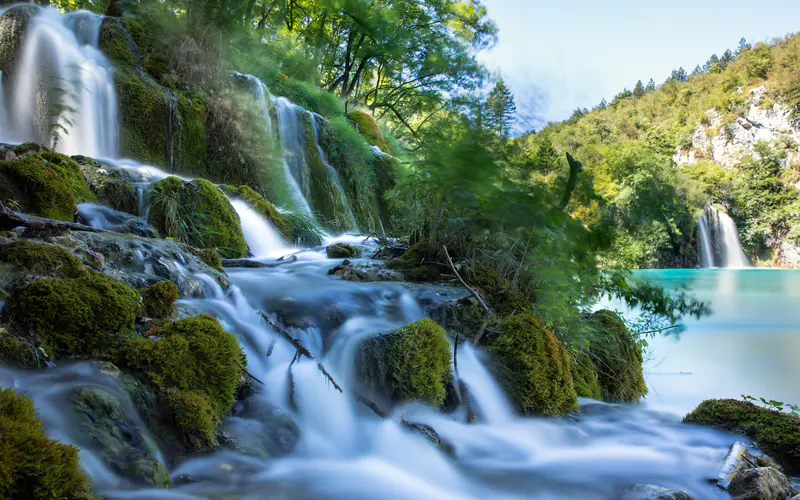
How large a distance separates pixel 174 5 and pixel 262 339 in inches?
403

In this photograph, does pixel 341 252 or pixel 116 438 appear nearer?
pixel 116 438

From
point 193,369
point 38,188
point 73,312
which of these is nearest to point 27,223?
point 73,312

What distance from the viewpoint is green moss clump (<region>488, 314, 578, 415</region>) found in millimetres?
3590

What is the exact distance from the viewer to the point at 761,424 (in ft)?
10.4

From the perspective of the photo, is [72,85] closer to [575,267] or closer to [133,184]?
[133,184]

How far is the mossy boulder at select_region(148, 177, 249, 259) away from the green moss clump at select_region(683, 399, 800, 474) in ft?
18.7

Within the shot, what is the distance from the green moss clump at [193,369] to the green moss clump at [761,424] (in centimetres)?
338

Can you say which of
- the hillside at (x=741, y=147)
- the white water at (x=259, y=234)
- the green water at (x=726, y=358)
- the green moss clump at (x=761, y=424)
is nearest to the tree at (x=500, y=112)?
the green water at (x=726, y=358)

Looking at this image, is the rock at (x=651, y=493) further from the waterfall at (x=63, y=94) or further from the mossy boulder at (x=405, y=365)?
the waterfall at (x=63, y=94)

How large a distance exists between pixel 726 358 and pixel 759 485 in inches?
227

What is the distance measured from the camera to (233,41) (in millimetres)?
11078

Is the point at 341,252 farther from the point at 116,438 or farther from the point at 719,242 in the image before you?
the point at 719,242

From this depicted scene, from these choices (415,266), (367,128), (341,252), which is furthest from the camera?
(367,128)

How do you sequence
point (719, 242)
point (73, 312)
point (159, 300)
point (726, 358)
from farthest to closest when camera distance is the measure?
point (719, 242) < point (726, 358) < point (159, 300) < point (73, 312)
